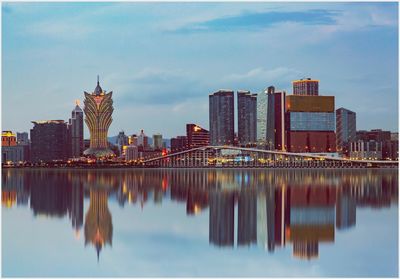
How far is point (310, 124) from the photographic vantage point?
9662cm

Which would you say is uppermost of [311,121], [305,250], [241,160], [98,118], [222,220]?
[98,118]

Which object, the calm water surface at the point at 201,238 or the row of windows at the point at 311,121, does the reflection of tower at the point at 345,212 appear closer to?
the calm water surface at the point at 201,238

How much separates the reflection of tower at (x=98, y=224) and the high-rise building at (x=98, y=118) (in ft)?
267

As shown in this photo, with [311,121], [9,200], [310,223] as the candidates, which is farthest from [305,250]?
[311,121]

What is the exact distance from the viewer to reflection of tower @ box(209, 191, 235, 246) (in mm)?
12797

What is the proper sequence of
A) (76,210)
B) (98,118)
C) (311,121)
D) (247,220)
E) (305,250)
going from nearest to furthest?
(305,250) → (247,220) → (76,210) → (311,121) → (98,118)

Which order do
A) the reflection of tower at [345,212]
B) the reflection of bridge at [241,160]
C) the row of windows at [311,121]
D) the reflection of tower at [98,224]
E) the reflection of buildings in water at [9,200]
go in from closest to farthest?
the reflection of tower at [98,224] → the reflection of tower at [345,212] → the reflection of buildings in water at [9,200] → the reflection of bridge at [241,160] → the row of windows at [311,121]

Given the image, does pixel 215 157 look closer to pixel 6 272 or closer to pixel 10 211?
pixel 10 211

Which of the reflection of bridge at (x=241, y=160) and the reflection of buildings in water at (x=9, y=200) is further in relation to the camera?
the reflection of bridge at (x=241, y=160)

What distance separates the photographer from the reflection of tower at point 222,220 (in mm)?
12797

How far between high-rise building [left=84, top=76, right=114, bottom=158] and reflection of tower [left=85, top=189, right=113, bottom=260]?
81.3 meters

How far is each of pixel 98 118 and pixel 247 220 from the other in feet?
296

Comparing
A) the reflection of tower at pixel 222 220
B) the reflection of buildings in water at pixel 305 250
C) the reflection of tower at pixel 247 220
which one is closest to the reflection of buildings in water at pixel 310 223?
the reflection of buildings in water at pixel 305 250

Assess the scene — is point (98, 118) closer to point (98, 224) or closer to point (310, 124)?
point (310, 124)
